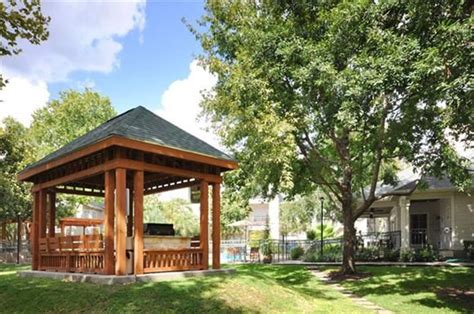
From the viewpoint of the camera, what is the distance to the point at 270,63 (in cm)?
1432

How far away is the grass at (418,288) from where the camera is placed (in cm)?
1076

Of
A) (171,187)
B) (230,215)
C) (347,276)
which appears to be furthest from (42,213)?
(230,215)

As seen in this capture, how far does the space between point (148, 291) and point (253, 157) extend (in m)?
6.69

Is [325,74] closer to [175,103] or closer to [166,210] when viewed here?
[166,210]

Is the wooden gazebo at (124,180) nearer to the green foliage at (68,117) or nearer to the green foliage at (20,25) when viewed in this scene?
the green foliage at (20,25)

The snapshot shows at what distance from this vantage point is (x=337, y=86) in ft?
38.4

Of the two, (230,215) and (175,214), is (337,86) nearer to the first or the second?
(230,215)

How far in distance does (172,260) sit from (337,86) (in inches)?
235

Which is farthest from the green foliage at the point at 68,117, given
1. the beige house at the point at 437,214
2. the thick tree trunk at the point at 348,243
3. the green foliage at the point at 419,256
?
the green foliage at the point at 419,256

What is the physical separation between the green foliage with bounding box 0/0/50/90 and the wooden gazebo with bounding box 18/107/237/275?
2.47m

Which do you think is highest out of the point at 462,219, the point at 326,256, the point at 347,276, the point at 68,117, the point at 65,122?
the point at 68,117

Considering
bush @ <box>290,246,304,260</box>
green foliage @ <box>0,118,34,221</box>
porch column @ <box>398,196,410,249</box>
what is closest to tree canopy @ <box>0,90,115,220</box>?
green foliage @ <box>0,118,34,221</box>

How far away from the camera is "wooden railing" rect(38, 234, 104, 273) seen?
11070 millimetres

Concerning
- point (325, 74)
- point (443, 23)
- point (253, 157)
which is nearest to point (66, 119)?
point (253, 157)
